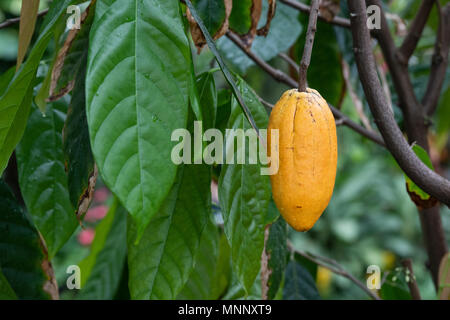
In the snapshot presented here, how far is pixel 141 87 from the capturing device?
47 centimetres

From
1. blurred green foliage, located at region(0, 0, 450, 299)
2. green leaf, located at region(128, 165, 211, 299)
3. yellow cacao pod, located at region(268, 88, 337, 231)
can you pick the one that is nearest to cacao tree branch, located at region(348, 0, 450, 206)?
yellow cacao pod, located at region(268, 88, 337, 231)

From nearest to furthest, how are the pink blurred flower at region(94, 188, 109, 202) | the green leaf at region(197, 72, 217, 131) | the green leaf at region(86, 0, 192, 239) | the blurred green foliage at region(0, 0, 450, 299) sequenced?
the green leaf at region(86, 0, 192, 239) < the green leaf at region(197, 72, 217, 131) < the pink blurred flower at region(94, 188, 109, 202) < the blurred green foliage at region(0, 0, 450, 299)

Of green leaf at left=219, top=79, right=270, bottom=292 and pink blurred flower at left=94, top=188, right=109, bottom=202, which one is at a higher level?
green leaf at left=219, top=79, right=270, bottom=292

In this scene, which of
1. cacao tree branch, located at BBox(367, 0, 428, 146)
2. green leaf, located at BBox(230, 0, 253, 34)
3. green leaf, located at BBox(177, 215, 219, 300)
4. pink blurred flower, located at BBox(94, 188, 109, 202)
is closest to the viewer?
green leaf, located at BBox(230, 0, 253, 34)

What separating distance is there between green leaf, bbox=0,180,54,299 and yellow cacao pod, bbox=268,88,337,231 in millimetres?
439

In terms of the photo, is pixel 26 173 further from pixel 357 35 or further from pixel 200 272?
pixel 357 35

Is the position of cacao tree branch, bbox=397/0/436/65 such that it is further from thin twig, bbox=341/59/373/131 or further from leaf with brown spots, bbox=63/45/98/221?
leaf with brown spots, bbox=63/45/98/221

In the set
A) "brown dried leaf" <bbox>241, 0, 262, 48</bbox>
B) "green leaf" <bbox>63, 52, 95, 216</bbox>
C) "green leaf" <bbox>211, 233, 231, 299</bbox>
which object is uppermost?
"brown dried leaf" <bbox>241, 0, 262, 48</bbox>

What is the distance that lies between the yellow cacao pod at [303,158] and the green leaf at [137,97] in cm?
10

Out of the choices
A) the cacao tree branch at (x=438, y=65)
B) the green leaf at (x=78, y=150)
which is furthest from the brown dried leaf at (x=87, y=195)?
the cacao tree branch at (x=438, y=65)

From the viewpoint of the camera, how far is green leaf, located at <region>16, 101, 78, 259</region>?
2.33 feet

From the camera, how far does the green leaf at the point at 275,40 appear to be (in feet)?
3.50

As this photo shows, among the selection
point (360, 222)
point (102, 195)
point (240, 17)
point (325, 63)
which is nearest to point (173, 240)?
point (240, 17)
